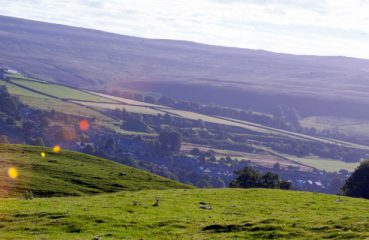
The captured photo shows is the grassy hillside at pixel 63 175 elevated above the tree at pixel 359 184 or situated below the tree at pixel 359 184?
below

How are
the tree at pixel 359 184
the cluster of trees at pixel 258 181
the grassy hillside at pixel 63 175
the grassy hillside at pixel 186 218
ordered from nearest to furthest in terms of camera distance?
the grassy hillside at pixel 186 218 → the grassy hillside at pixel 63 175 → the tree at pixel 359 184 → the cluster of trees at pixel 258 181

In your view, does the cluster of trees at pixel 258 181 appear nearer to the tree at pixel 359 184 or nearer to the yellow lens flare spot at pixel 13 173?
the tree at pixel 359 184

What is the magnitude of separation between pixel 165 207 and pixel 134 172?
1287 inches

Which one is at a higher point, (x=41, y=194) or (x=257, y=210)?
(x=257, y=210)

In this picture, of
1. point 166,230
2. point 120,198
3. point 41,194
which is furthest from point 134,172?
point 166,230

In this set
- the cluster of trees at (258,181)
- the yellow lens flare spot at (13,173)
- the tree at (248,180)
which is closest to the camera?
the yellow lens flare spot at (13,173)

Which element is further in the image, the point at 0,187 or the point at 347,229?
the point at 0,187

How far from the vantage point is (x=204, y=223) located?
3431cm

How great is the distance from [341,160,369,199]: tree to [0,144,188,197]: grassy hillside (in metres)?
24.8

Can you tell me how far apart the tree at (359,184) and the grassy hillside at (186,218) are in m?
31.3

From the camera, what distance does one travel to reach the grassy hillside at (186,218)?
1214 inches

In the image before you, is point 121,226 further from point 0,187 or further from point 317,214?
point 0,187

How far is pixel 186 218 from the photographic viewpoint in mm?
36406

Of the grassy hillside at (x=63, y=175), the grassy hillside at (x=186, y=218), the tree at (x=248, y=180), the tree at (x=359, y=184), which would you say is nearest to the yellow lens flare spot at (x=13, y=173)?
the grassy hillside at (x=63, y=175)
